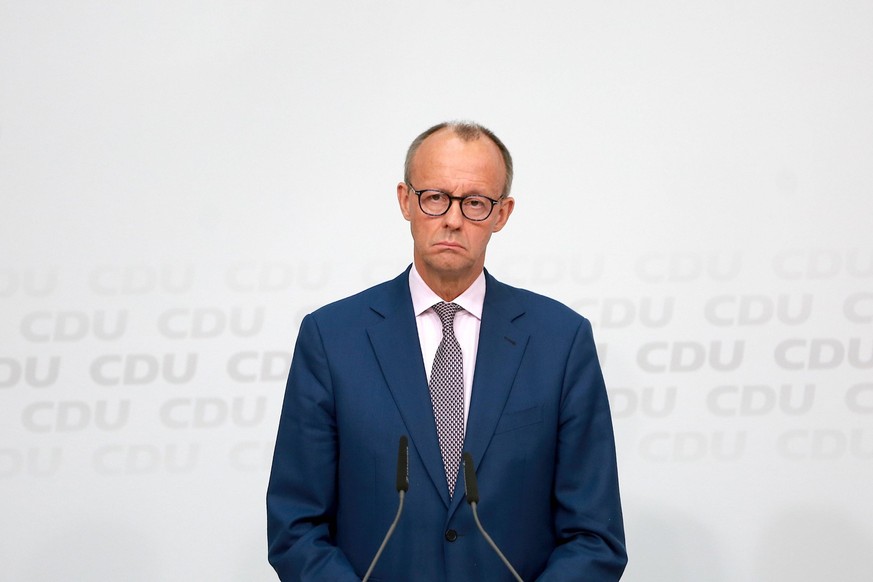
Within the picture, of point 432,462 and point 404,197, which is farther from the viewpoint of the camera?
point 404,197

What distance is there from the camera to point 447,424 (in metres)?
2.02

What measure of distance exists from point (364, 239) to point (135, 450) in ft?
3.10

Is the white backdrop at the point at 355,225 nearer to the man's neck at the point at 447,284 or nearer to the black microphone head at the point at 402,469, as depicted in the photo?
the man's neck at the point at 447,284

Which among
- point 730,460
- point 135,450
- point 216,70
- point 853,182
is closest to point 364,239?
point 216,70

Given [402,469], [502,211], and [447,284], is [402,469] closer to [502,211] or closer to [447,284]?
[447,284]

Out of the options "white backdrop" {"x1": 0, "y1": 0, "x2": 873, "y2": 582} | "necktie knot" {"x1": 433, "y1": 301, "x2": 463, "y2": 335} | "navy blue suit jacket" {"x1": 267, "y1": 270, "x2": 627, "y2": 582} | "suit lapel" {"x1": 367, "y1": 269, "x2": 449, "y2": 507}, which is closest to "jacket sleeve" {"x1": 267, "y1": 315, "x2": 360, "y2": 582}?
"navy blue suit jacket" {"x1": 267, "y1": 270, "x2": 627, "y2": 582}

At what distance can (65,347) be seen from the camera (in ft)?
10.7

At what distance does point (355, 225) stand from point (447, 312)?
1144mm

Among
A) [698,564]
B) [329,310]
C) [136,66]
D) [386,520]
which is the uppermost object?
[136,66]

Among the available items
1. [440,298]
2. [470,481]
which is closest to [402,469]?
[470,481]

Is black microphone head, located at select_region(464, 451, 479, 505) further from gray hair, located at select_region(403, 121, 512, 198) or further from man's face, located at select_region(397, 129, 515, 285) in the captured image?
gray hair, located at select_region(403, 121, 512, 198)

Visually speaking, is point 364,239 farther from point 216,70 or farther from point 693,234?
point 693,234

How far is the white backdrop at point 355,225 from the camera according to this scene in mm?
3223

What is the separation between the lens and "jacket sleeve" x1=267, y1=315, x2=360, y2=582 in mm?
1967
